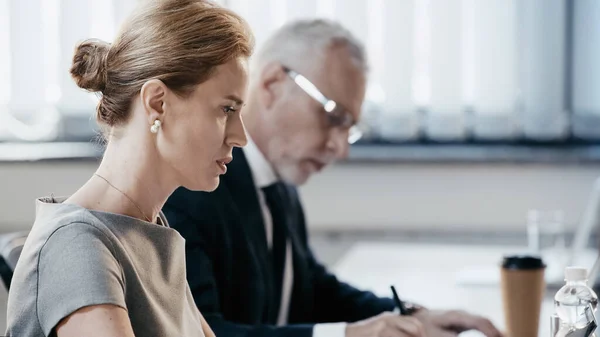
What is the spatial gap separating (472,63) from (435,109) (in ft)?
0.77

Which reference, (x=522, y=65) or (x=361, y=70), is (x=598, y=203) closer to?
(x=361, y=70)

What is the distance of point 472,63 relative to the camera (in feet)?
11.5

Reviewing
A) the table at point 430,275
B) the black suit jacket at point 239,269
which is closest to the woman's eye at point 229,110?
the black suit jacket at point 239,269

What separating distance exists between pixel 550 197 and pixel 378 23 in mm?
982

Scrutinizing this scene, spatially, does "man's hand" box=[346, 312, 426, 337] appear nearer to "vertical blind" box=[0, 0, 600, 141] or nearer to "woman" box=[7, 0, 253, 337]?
"woman" box=[7, 0, 253, 337]

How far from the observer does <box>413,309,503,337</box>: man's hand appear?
1607mm

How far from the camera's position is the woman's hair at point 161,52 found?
1.10 metres

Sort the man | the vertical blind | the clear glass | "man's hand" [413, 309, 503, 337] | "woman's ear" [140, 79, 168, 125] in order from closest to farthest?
"woman's ear" [140, 79, 168, 125] → the clear glass → "man's hand" [413, 309, 503, 337] → the man → the vertical blind

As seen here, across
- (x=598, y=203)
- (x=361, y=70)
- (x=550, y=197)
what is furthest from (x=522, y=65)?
(x=361, y=70)

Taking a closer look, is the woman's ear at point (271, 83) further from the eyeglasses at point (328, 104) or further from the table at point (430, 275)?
the table at point (430, 275)

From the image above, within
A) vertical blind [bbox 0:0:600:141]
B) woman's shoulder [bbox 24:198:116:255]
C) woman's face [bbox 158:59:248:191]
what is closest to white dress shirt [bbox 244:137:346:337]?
woman's face [bbox 158:59:248:191]

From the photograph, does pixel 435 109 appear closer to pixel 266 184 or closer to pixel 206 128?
pixel 266 184

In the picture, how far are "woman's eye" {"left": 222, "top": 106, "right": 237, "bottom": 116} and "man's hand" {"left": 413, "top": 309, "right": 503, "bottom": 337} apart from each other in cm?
63

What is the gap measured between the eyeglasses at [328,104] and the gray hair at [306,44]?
0.03m
